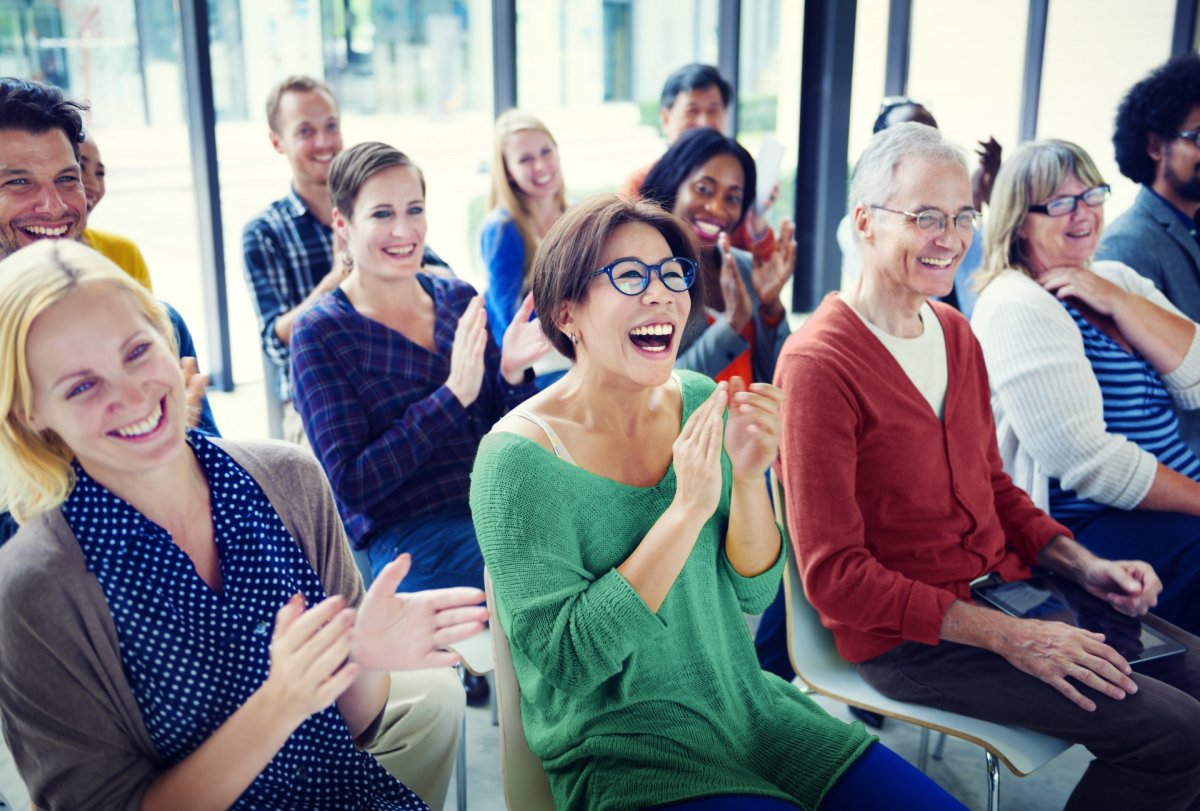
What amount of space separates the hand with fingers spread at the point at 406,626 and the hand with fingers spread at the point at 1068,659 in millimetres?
989

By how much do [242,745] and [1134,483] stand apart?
73.3 inches

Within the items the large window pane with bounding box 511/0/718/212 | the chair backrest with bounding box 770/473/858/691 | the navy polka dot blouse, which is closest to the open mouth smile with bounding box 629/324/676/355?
the chair backrest with bounding box 770/473/858/691

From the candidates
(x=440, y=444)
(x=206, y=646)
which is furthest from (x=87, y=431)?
(x=440, y=444)

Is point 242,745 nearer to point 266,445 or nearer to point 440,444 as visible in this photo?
point 266,445

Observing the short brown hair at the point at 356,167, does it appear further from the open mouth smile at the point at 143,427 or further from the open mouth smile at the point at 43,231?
the open mouth smile at the point at 143,427

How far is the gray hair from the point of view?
6.63 ft

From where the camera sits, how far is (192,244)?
5000 mm

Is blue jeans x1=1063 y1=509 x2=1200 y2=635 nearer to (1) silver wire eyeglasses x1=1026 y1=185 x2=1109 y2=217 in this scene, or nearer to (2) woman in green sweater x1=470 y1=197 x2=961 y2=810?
(1) silver wire eyeglasses x1=1026 y1=185 x2=1109 y2=217

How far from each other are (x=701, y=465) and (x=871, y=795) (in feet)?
1.72

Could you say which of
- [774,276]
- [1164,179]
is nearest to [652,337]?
[774,276]

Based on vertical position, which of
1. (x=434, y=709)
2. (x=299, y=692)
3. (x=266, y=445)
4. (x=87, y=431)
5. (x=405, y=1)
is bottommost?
(x=434, y=709)

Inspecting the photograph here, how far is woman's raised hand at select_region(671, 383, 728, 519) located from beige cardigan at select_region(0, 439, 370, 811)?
0.74 meters

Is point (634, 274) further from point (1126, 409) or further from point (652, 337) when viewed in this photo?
point (1126, 409)

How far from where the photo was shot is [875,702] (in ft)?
6.01
